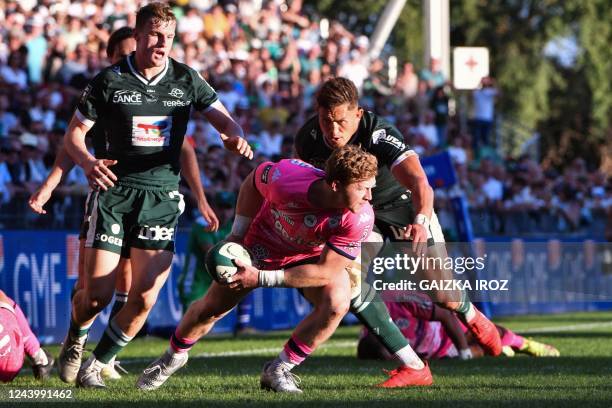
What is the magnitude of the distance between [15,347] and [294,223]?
2417 mm

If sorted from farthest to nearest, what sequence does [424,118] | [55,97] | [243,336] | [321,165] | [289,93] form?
[424,118]
[289,93]
[55,97]
[243,336]
[321,165]

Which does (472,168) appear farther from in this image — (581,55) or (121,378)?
(581,55)

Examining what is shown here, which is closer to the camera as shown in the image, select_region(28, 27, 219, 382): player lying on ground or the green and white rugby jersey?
the green and white rugby jersey

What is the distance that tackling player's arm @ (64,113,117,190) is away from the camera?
25.4ft

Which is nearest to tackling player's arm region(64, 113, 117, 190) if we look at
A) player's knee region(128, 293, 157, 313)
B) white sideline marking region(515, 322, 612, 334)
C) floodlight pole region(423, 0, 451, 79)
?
player's knee region(128, 293, 157, 313)

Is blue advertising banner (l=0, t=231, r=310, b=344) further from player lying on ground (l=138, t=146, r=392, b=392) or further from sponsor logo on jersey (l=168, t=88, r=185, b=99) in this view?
player lying on ground (l=138, t=146, r=392, b=392)

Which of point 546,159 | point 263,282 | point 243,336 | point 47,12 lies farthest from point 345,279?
point 546,159

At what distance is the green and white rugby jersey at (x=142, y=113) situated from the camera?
841cm

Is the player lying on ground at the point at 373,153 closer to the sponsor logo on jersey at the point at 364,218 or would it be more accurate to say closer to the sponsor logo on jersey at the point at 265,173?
the sponsor logo on jersey at the point at 364,218

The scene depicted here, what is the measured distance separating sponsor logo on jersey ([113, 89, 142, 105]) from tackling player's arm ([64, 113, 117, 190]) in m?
0.24

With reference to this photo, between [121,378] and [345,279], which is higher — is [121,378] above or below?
below

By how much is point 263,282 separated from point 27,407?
4.98 feet

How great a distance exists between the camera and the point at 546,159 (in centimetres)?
4606

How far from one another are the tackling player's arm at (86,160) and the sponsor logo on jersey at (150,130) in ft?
1.02
